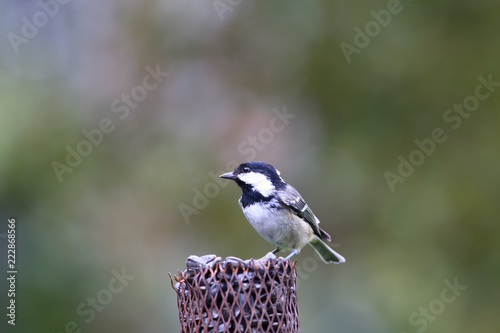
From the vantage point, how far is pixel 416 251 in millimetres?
6625

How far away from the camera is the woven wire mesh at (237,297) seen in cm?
287

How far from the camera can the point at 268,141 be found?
6797 millimetres

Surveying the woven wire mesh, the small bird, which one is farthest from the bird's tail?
the woven wire mesh

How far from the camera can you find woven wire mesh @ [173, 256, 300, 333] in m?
2.87

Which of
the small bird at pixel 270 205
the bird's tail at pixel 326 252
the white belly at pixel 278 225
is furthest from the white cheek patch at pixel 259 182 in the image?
the bird's tail at pixel 326 252

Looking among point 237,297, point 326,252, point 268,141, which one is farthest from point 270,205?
point 268,141

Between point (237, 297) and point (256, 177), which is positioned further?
point (256, 177)

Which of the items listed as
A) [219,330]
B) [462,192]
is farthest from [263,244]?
[219,330]

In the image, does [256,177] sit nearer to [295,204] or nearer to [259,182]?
[259,182]

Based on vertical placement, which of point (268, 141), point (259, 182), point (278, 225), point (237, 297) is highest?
point (268, 141)

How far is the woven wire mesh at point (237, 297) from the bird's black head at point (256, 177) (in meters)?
1.45

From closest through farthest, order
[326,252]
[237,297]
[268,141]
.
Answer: [237,297] < [326,252] < [268,141]

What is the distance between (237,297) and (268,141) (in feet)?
13.3

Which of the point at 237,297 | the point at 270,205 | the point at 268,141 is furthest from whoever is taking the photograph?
the point at 268,141
